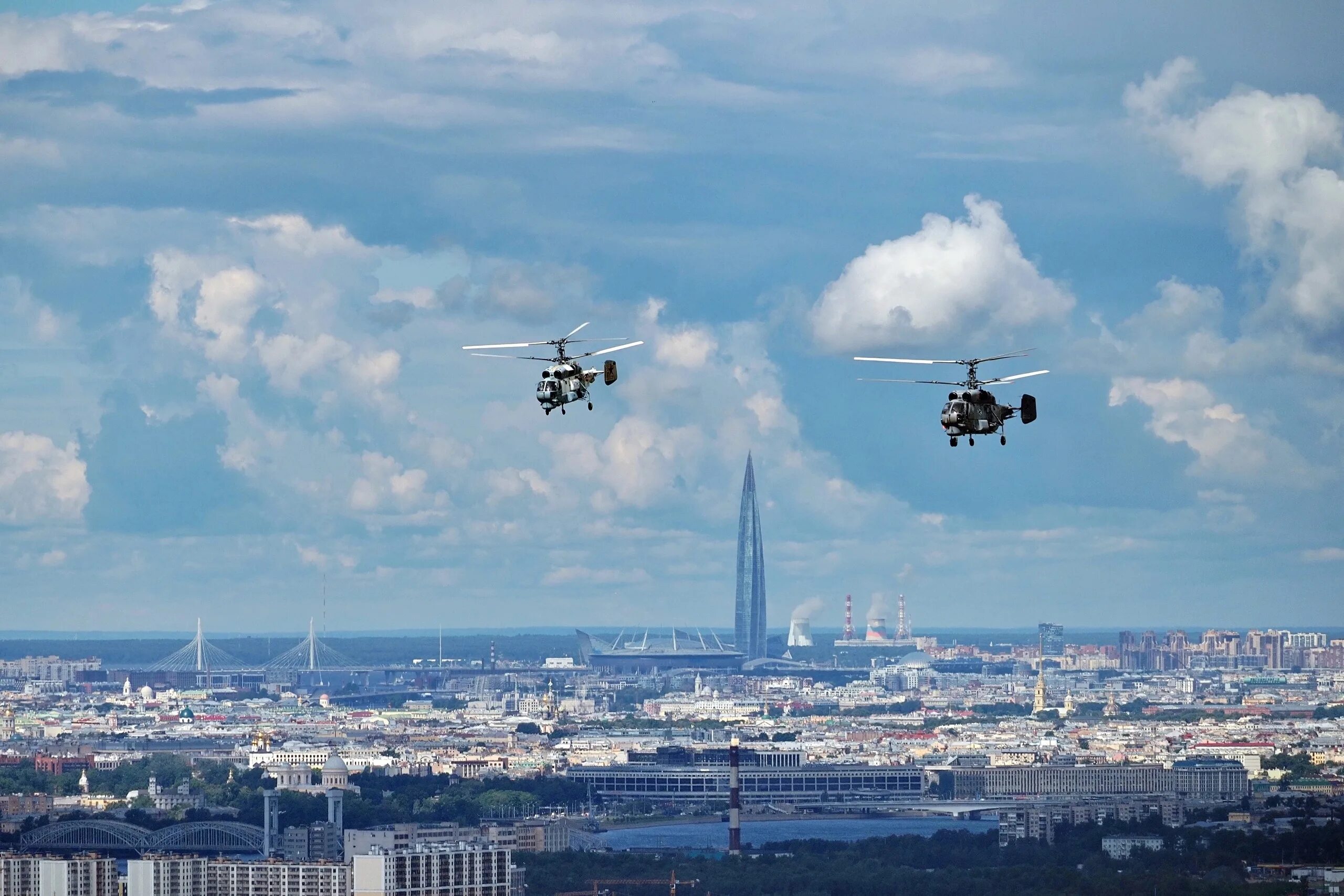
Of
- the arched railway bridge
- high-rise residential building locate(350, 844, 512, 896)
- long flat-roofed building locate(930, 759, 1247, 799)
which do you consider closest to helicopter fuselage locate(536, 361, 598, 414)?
high-rise residential building locate(350, 844, 512, 896)

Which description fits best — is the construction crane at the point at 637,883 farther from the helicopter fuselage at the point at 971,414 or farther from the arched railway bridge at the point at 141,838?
the helicopter fuselage at the point at 971,414

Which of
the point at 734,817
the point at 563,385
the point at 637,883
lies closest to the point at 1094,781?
the point at 734,817

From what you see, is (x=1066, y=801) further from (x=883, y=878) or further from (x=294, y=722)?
(x=294, y=722)

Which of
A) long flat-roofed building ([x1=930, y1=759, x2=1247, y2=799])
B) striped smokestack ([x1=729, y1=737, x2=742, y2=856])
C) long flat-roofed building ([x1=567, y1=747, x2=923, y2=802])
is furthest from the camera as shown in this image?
long flat-roofed building ([x1=567, y1=747, x2=923, y2=802])

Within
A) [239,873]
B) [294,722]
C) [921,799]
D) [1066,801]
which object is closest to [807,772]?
[921,799]

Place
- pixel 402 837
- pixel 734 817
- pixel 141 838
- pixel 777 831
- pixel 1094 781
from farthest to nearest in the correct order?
1. pixel 1094 781
2. pixel 777 831
3. pixel 734 817
4. pixel 141 838
5. pixel 402 837

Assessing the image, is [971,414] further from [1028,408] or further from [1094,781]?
[1094,781]

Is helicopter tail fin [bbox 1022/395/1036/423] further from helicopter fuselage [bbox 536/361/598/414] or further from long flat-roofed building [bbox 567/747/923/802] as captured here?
long flat-roofed building [bbox 567/747/923/802]
